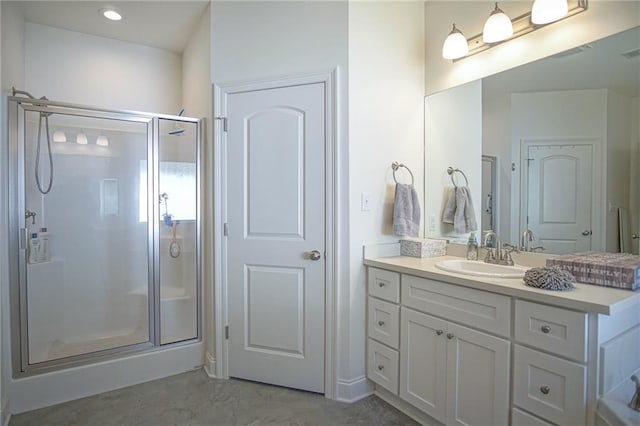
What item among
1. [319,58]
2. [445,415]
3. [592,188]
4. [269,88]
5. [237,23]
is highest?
[237,23]

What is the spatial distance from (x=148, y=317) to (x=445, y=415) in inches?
83.7

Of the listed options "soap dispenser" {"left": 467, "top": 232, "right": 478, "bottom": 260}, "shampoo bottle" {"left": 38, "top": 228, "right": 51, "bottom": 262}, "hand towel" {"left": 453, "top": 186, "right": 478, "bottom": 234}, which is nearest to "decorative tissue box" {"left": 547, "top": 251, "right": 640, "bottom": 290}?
"soap dispenser" {"left": 467, "top": 232, "right": 478, "bottom": 260}

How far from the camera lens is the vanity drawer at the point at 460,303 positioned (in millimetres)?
1531

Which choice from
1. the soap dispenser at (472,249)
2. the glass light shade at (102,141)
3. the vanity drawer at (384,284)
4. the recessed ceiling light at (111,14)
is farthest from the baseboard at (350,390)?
the recessed ceiling light at (111,14)

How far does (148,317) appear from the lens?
2.65 m

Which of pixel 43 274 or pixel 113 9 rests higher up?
pixel 113 9

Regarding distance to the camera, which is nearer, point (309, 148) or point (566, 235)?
point (566, 235)

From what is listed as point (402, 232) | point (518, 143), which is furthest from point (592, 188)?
point (402, 232)

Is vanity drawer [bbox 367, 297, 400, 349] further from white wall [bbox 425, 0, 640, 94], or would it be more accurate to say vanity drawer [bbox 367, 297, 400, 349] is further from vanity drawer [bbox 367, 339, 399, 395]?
white wall [bbox 425, 0, 640, 94]

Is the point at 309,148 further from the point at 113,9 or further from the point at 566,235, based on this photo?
the point at 113,9

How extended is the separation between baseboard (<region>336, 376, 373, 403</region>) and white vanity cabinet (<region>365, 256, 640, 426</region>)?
0.11 m

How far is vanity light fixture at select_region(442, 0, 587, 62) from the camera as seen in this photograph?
1.73 metres

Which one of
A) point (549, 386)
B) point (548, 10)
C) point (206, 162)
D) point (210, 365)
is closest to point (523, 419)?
point (549, 386)

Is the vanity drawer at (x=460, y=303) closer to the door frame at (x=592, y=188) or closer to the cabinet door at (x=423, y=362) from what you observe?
the cabinet door at (x=423, y=362)
